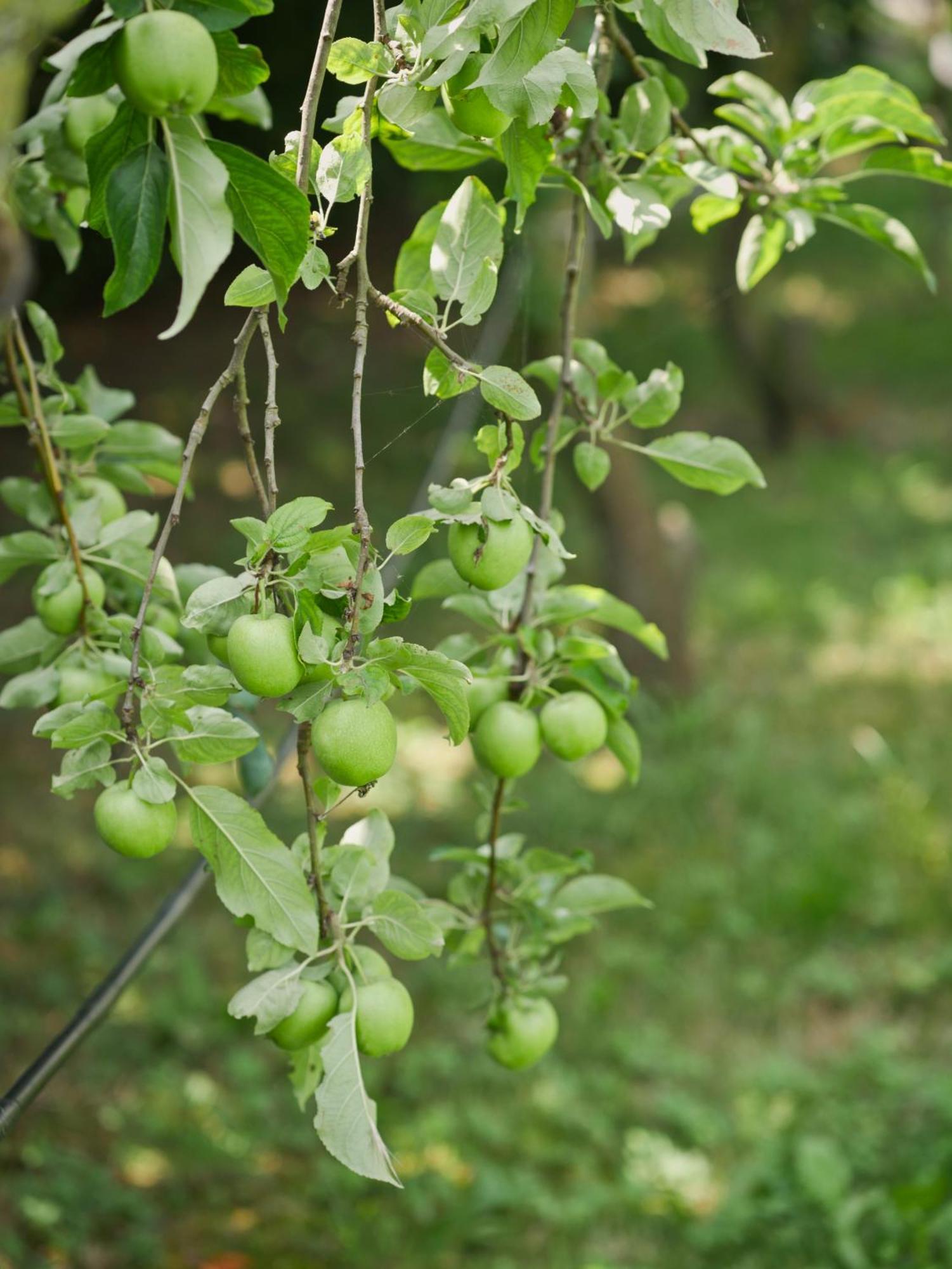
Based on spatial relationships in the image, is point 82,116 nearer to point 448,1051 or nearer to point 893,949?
point 448,1051

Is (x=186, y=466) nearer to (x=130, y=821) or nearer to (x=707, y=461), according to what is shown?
(x=130, y=821)

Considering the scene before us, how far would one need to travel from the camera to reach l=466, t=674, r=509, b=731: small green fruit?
852 millimetres

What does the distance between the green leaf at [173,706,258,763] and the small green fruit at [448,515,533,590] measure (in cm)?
14

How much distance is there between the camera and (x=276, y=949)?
0.69m

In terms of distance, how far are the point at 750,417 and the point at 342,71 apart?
585 cm

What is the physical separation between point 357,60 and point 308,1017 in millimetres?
498

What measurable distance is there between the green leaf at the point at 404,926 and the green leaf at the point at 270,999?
0.20ft

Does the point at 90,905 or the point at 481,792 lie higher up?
the point at 481,792

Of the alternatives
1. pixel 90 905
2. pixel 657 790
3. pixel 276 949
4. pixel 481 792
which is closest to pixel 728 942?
pixel 657 790

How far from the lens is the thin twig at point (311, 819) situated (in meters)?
0.64

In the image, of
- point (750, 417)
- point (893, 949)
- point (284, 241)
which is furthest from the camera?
point (750, 417)

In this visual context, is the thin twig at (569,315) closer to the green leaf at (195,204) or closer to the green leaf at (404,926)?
the green leaf at (404,926)

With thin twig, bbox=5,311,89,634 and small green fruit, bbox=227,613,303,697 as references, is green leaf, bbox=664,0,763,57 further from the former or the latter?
thin twig, bbox=5,311,89,634

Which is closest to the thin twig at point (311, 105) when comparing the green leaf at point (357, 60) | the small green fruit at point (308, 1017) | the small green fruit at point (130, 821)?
the green leaf at point (357, 60)
